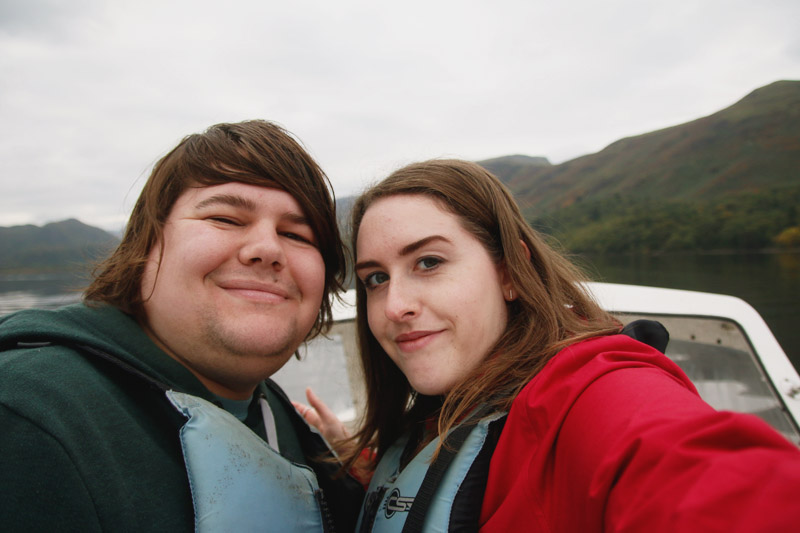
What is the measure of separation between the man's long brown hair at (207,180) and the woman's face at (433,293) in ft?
1.45

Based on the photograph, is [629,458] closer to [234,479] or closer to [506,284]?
[506,284]

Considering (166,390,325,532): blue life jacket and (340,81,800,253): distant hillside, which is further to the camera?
(340,81,800,253): distant hillside

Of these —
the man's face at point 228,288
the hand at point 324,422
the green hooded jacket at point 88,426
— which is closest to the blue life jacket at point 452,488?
the green hooded jacket at point 88,426

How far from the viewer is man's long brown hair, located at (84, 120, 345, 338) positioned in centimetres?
166

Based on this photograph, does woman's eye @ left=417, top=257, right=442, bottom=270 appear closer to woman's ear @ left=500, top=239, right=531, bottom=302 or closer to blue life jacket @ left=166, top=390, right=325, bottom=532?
woman's ear @ left=500, top=239, right=531, bottom=302

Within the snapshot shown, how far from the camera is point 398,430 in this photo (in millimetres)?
2098

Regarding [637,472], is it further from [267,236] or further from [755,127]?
[755,127]

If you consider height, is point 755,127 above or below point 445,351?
above

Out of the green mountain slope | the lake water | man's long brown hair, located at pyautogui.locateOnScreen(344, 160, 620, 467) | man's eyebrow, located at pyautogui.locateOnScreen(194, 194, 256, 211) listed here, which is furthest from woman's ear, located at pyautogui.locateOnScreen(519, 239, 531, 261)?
the lake water

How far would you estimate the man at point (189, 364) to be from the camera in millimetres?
985

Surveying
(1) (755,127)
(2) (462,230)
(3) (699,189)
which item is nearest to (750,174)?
(3) (699,189)

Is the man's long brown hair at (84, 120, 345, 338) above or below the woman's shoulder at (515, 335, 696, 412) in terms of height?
above

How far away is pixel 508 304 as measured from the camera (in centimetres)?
174

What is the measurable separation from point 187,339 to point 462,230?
1.15m
